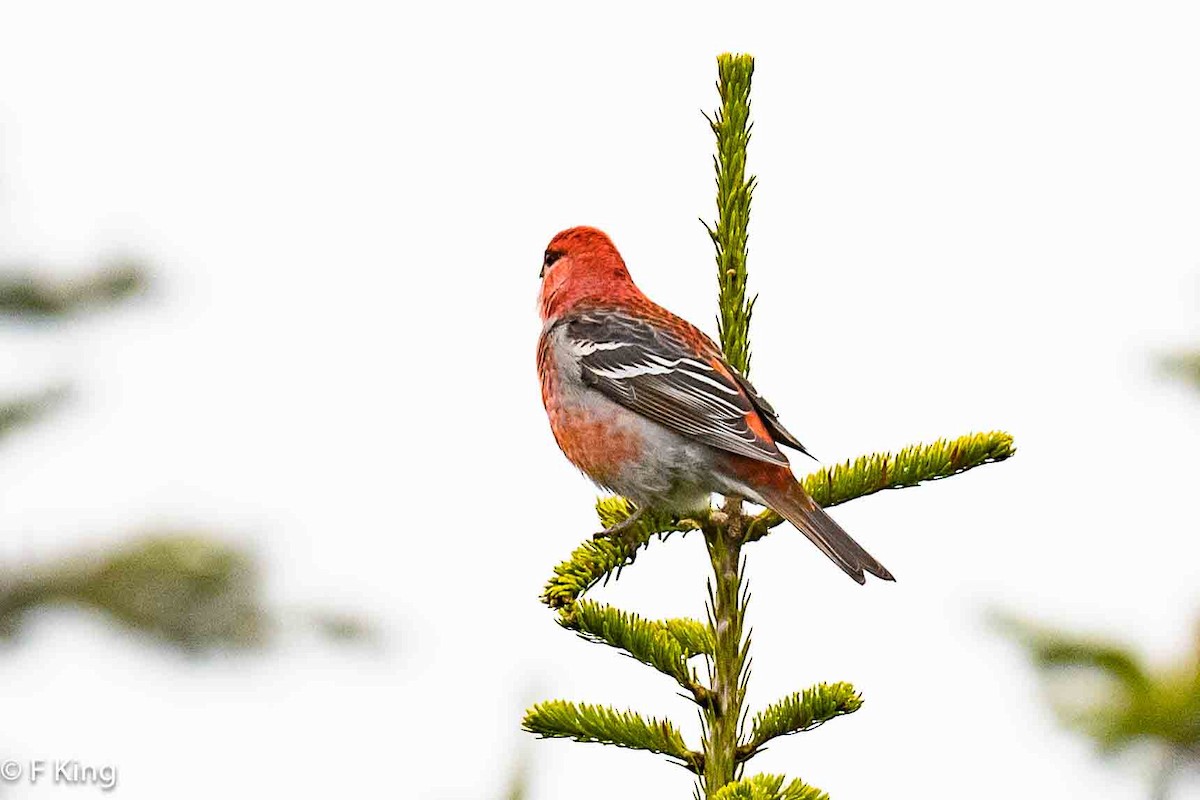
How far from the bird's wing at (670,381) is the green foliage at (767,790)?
1.87m

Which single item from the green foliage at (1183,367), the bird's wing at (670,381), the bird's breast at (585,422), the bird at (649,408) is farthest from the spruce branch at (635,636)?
the bird's breast at (585,422)

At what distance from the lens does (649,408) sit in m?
5.07

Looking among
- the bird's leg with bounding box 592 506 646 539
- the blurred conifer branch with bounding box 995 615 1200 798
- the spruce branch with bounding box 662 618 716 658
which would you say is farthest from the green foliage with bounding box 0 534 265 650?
the blurred conifer branch with bounding box 995 615 1200 798

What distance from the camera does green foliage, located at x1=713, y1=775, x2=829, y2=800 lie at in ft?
7.96

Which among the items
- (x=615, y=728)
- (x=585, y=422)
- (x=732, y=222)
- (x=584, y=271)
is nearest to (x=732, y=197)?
(x=732, y=222)

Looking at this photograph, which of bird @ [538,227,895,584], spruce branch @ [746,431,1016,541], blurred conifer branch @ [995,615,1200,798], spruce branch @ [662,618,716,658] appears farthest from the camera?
bird @ [538,227,895,584]

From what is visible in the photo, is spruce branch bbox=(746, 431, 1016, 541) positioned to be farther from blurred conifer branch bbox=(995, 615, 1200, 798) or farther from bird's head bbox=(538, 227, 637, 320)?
bird's head bbox=(538, 227, 637, 320)

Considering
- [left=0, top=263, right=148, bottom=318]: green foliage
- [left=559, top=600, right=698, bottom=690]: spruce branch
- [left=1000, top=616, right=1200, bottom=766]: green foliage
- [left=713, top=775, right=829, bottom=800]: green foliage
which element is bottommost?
[left=713, top=775, right=829, bottom=800]: green foliage

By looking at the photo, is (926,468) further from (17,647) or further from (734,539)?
(17,647)

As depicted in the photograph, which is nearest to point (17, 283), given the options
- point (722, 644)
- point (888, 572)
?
point (722, 644)

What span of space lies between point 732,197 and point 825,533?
38.6 inches

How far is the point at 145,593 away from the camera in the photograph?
9.56 feet

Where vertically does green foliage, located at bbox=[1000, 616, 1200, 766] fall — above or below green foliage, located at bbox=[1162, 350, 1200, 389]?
below

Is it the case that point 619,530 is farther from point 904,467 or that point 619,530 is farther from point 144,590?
point 144,590
